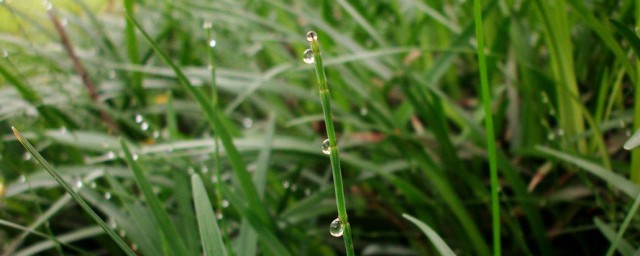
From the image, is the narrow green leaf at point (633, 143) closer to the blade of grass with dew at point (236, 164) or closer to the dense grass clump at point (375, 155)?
the dense grass clump at point (375, 155)

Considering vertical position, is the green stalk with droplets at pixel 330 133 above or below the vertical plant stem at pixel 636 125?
below

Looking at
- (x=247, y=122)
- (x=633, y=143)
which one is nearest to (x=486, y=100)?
(x=633, y=143)

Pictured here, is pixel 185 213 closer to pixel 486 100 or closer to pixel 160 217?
pixel 160 217

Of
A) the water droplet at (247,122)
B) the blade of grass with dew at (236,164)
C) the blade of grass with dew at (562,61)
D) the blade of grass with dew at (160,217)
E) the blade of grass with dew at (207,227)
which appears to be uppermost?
the water droplet at (247,122)

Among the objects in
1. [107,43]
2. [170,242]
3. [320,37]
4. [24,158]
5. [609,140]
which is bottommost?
[170,242]

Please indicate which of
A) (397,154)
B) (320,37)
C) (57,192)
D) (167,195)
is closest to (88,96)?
(57,192)

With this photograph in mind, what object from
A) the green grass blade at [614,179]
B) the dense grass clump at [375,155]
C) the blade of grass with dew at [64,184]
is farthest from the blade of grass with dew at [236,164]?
the green grass blade at [614,179]

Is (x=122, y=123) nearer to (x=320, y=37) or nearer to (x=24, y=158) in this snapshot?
(x=24, y=158)

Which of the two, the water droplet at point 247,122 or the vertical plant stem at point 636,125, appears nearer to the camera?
the vertical plant stem at point 636,125
